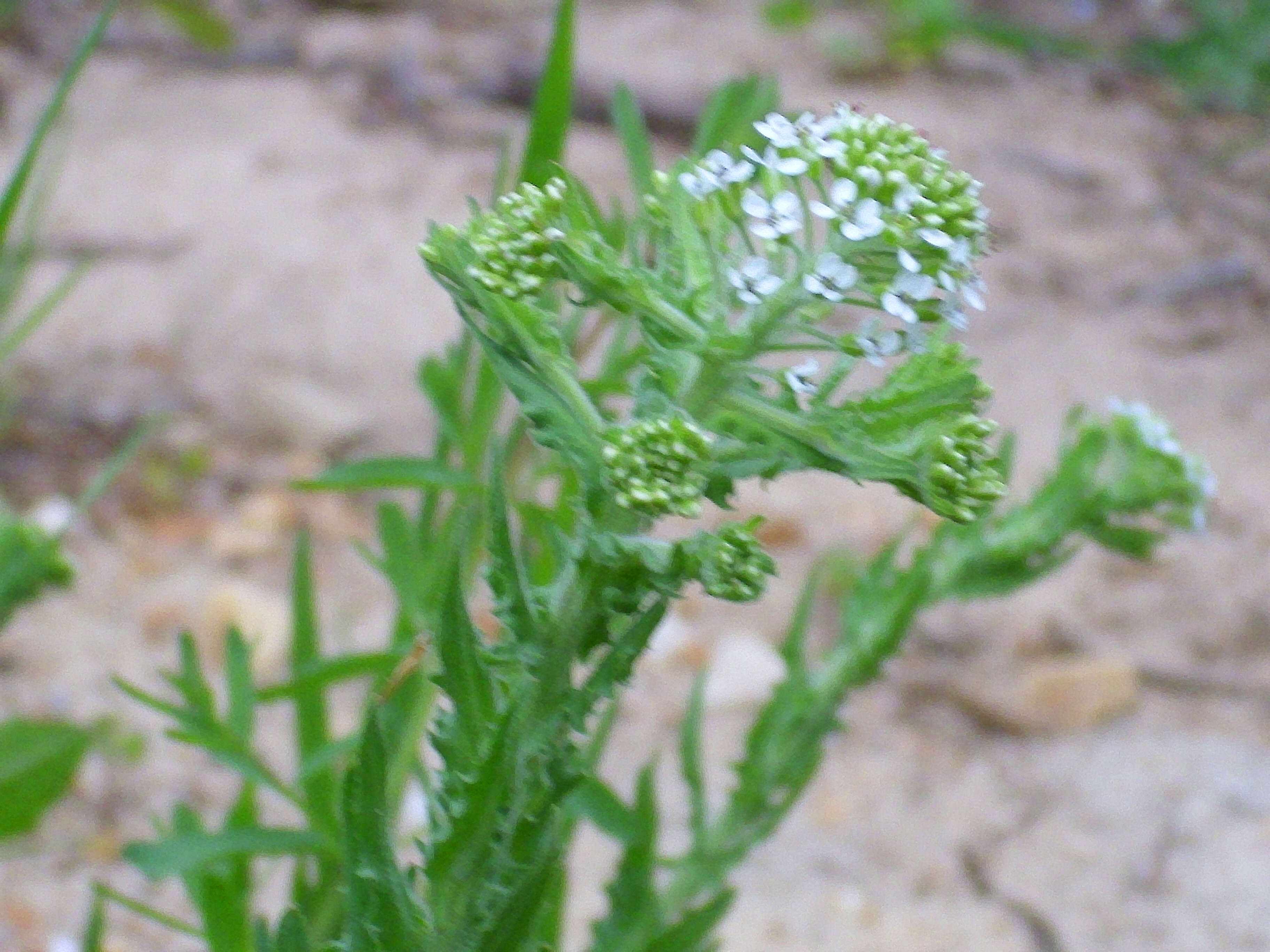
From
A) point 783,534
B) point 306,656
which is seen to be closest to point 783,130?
point 306,656

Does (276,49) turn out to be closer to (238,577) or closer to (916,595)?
(238,577)

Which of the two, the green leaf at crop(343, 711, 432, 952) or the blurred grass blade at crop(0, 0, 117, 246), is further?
the blurred grass blade at crop(0, 0, 117, 246)

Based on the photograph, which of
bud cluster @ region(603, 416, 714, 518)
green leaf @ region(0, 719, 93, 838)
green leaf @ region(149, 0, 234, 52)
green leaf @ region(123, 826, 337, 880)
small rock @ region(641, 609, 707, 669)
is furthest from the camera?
green leaf @ region(149, 0, 234, 52)

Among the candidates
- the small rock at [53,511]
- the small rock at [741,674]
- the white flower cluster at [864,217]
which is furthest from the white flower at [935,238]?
the small rock at [53,511]

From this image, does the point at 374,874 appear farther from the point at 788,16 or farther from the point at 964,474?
the point at 788,16

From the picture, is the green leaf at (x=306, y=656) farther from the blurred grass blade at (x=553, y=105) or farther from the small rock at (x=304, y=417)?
the small rock at (x=304, y=417)

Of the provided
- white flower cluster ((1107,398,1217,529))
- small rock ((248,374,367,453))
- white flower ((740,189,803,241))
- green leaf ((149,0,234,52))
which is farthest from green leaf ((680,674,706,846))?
green leaf ((149,0,234,52))

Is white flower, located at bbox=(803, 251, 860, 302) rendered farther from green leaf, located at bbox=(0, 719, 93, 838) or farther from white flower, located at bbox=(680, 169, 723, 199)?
green leaf, located at bbox=(0, 719, 93, 838)

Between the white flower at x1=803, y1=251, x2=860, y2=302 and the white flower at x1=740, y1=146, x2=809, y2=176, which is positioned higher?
the white flower at x1=740, y1=146, x2=809, y2=176

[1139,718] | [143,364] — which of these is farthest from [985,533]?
[143,364]
